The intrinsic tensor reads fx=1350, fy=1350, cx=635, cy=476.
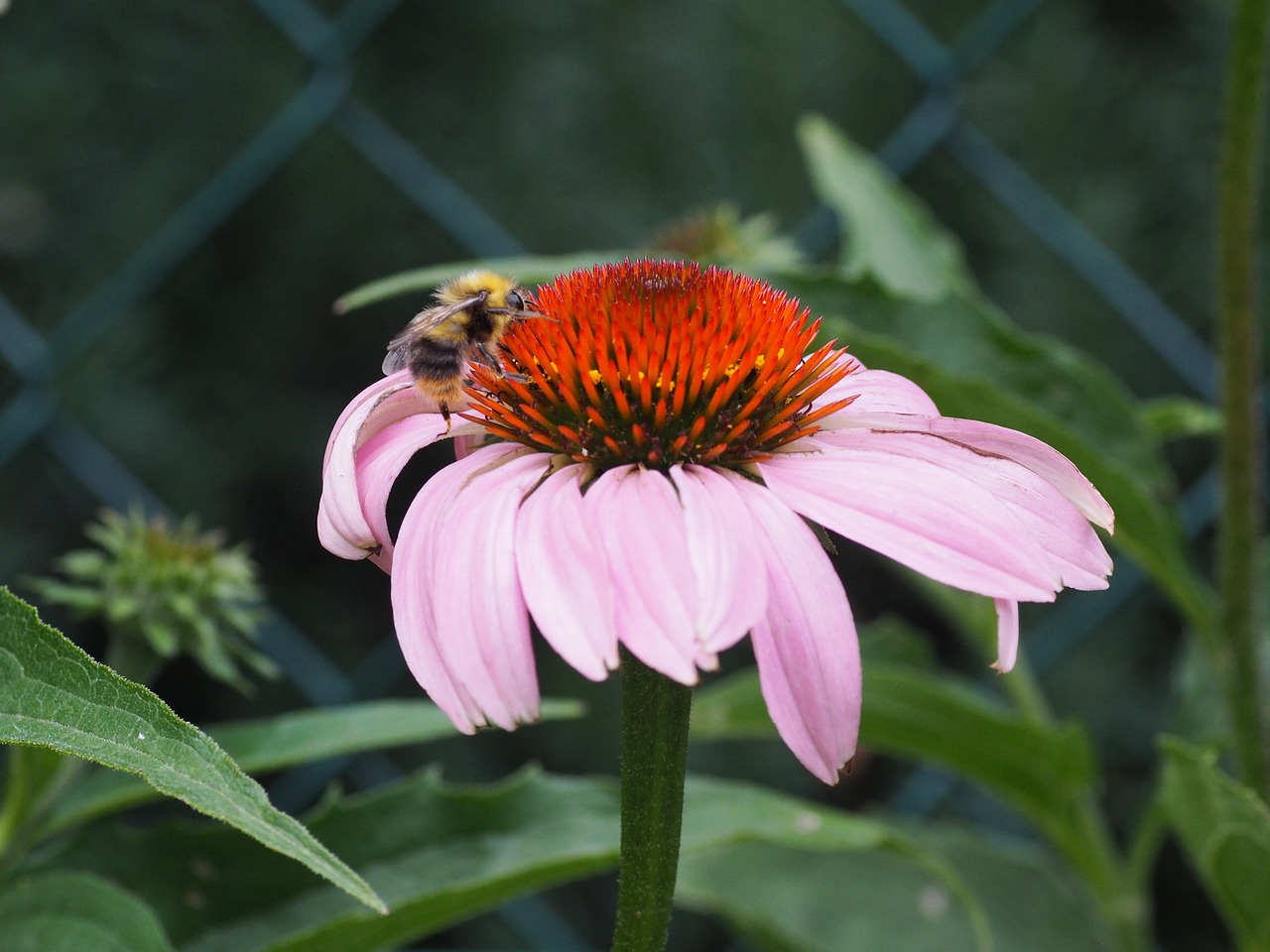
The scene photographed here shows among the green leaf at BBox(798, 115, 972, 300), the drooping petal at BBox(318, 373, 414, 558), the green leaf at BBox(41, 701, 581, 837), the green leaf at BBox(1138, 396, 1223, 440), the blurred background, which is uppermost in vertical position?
the blurred background

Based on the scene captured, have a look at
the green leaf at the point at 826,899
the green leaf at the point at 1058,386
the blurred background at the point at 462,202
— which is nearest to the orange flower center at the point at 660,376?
the green leaf at the point at 1058,386

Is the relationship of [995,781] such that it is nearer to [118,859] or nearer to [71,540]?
[118,859]

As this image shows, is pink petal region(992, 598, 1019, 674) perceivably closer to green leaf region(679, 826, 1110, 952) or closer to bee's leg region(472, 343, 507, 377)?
bee's leg region(472, 343, 507, 377)

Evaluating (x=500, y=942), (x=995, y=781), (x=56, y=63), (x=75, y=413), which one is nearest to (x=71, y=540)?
(x=75, y=413)

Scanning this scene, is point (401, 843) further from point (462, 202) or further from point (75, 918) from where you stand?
point (462, 202)

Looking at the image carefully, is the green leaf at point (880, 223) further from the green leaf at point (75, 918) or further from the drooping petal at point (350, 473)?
the green leaf at point (75, 918)

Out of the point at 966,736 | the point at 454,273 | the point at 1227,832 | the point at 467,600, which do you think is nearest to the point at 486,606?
the point at 467,600

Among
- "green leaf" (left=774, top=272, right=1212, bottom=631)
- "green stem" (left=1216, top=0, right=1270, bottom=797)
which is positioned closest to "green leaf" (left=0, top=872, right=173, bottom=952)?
"green leaf" (left=774, top=272, right=1212, bottom=631)
